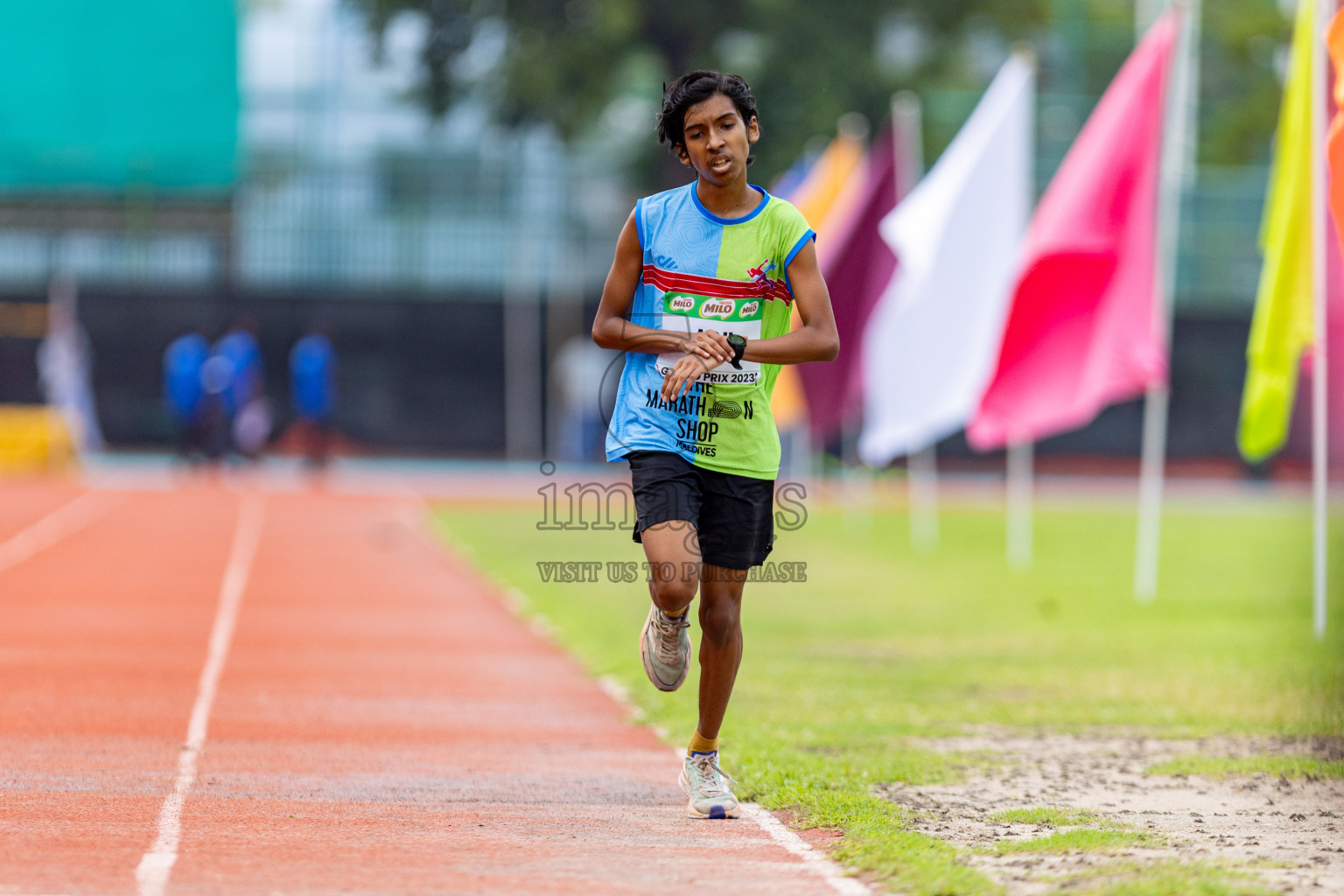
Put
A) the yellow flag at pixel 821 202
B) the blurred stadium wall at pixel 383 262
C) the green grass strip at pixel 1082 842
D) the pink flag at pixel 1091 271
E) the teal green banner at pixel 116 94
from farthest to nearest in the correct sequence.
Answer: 1. the blurred stadium wall at pixel 383 262
2. the teal green banner at pixel 116 94
3. the yellow flag at pixel 821 202
4. the pink flag at pixel 1091 271
5. the green grass strip at pixel 1082 842

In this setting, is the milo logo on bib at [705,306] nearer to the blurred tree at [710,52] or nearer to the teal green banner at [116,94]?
the teal green banner at [116,94]

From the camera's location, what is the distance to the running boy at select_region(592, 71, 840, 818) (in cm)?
566

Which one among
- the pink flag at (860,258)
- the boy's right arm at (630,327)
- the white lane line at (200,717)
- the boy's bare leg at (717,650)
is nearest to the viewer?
the white lane line at (200,717)

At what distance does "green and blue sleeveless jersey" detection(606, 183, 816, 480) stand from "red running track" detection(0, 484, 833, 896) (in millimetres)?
1184

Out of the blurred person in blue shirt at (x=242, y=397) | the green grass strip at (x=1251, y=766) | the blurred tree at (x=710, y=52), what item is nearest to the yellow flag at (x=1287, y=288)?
the green grass strip at (x=1251, y=766)

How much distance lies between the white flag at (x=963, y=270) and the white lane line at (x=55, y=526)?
8073mm

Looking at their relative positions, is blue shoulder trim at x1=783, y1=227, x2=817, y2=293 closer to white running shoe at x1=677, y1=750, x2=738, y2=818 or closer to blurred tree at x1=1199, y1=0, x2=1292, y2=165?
white running shoe at x1=677, y1=750, x2=738, y2=818

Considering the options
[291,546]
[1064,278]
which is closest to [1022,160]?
[1064,278]

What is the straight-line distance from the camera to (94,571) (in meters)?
14.8

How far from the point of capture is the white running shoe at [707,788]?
5.87 metres

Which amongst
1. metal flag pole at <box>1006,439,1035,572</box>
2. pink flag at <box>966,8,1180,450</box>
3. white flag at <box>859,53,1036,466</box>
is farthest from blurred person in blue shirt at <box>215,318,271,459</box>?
pink flag at <box>966,8,1180,450</box>


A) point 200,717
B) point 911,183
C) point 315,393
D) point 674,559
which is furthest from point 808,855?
point 315,393

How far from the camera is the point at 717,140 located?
5641 mm

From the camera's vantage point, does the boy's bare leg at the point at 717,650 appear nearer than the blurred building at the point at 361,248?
Yes
